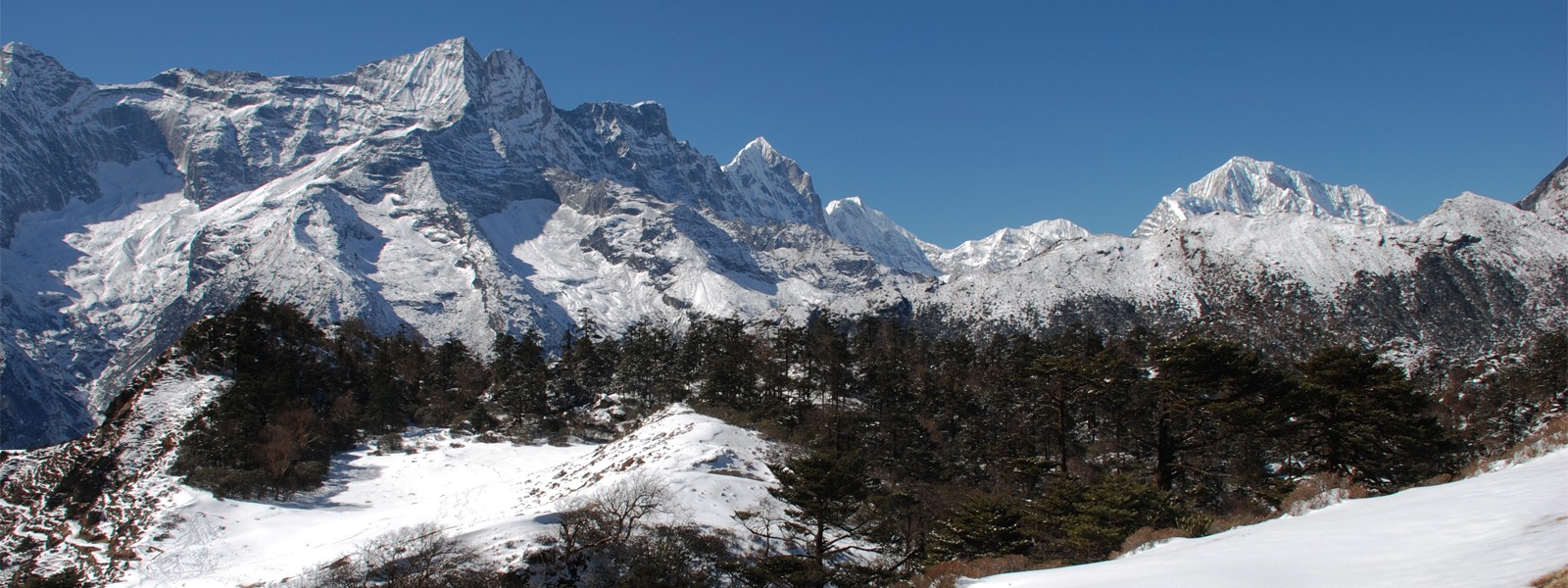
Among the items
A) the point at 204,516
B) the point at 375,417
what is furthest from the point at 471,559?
the point at 375,417

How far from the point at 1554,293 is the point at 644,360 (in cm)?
23975

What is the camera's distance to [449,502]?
52000 mm

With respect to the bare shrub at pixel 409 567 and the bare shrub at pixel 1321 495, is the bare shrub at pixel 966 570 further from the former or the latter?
the bare shrub at pixel 409 567

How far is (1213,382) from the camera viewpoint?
96.0 ft

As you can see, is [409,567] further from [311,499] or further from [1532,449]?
[1532,449]

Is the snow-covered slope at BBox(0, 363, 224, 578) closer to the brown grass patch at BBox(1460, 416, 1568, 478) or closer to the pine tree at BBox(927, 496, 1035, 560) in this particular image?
the pine tree at BBox(927, 496, 1035, 560)

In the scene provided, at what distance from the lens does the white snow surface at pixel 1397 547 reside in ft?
27.9

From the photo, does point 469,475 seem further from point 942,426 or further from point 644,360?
point 942,426

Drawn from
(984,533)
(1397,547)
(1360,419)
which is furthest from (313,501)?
(1360,419)

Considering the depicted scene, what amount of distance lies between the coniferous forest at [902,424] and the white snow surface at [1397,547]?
3.73 metres

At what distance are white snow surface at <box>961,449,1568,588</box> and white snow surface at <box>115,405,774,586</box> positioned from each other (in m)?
25.1

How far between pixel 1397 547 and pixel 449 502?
53315 mm

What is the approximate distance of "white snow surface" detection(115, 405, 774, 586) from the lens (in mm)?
37781

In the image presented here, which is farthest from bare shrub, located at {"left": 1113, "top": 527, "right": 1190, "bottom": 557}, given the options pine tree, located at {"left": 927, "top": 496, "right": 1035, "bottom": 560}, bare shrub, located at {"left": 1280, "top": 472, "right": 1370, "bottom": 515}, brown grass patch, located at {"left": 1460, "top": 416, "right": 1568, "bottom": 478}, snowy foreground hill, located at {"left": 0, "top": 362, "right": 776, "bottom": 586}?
snowy foreground hill, located at {"left": 0, "top": 362, "right": 776, "bottom": 586}
